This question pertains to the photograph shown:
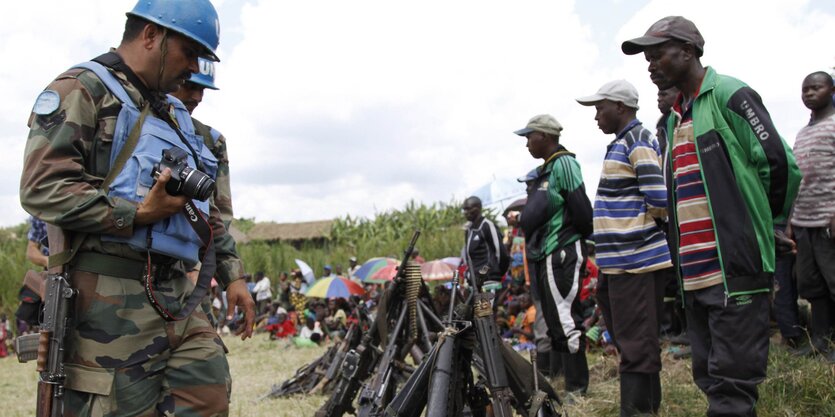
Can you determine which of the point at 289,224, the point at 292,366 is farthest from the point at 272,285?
the point at 289,224

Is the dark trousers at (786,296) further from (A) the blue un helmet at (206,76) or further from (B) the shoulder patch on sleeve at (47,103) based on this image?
(B) the shoulder patch on sleeve at (47,103)

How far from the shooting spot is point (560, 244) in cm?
525

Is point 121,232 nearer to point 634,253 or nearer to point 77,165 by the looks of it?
point 77,165

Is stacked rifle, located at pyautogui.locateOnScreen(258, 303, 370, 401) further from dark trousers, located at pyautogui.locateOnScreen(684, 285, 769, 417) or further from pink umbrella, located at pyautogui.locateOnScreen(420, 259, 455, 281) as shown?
pink umbrella, located at pyautogui.locateOnScreen(420, 259, 455, 281)

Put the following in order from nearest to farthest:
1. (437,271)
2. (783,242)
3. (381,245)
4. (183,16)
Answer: (183,16) → (783,242) → (437,271) → (381,245)

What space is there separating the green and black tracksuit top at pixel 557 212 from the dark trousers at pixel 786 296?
151 cm

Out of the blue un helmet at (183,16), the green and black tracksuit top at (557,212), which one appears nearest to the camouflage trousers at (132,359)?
the blue un helmet at (183,16)

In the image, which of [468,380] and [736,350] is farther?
[468,380]

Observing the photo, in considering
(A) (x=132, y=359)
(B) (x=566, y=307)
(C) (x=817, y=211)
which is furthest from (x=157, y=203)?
(C) (x=817, y=211)

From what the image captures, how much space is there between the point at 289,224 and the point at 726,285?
37.1m

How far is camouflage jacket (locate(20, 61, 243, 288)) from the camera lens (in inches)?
88.7

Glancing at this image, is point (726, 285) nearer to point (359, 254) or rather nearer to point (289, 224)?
point (359, 254)

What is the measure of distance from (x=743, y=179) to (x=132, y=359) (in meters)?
2.42

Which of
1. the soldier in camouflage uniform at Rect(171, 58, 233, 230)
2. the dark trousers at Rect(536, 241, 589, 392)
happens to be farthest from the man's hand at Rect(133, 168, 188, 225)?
the dark trousers at Rect(536, 241, 589, 392)
